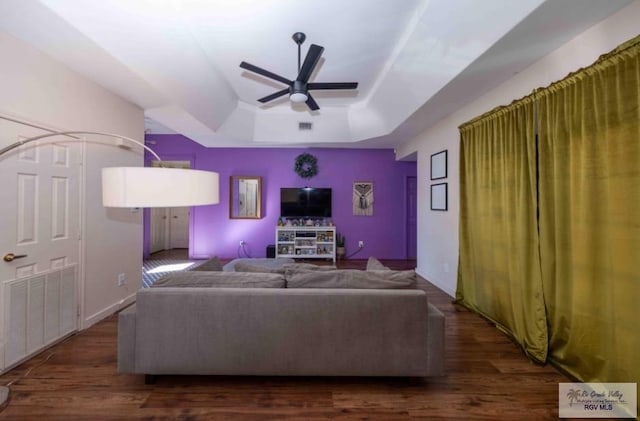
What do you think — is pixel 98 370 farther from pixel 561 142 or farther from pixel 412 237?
pixel 412 237

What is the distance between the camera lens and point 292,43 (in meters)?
3.01

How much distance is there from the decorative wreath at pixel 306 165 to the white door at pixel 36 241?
12.6ft

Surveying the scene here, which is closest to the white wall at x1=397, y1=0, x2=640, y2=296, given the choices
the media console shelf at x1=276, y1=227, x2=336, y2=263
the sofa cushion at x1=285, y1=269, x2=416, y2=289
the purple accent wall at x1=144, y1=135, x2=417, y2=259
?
the purple accent wall at x1=144, y1=135, x2=417, y2=259

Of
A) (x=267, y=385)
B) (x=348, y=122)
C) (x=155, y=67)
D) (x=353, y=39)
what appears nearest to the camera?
(x=267, y=385)

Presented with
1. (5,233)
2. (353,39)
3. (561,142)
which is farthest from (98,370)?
(561,142)

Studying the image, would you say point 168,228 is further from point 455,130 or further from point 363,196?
point 455,130

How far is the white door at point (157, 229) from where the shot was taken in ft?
21.9

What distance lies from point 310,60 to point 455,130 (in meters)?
2.22

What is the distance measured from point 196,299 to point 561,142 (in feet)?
9.46

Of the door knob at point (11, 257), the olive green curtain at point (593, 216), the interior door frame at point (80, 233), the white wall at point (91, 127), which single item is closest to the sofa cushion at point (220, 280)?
the door knob at point (11, 257)

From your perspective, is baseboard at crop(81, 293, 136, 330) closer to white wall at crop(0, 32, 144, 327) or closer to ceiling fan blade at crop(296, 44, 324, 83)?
white wall at crop(0, 32, 144, 327)

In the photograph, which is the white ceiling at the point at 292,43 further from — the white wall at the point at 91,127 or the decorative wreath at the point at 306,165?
the decorative wreath at the point at 306,165

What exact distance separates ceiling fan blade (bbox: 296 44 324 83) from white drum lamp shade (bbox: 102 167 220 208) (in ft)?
5.19

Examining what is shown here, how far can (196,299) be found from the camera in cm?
186
